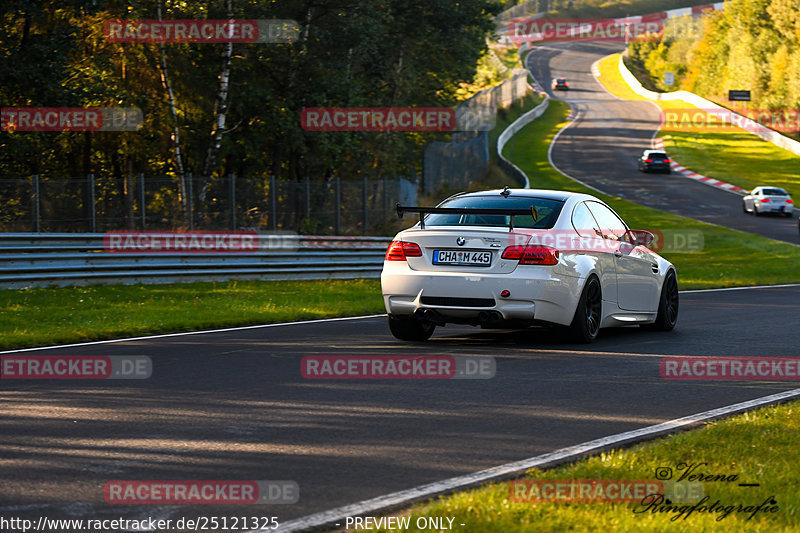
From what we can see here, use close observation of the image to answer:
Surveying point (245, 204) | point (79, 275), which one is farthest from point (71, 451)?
point (245, 204)

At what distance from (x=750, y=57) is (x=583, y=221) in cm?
9015

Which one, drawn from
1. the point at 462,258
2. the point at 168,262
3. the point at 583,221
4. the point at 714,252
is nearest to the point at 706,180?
the point at 714,252

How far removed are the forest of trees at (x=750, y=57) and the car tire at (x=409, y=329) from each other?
256 feet

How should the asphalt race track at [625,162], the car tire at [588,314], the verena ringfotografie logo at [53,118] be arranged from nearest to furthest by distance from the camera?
the car tire at [588,314] → the verena ringfotografie logo at [53,118] → the asphalt race track at [625,162]

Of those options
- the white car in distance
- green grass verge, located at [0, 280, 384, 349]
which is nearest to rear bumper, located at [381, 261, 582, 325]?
green grass verge, located at [0, 280, 384, 349]

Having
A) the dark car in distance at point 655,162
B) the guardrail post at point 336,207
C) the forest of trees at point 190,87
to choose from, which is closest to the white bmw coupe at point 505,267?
the forest of trees at point 190,87

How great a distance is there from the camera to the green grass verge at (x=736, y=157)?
5984 cm

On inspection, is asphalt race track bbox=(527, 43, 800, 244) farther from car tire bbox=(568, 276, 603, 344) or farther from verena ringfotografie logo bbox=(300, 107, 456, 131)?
car tire bbox=(568, 276, 603, 344)

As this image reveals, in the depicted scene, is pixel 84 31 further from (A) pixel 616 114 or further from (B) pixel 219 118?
(A) pixel 616 114

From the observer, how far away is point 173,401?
8.13 metres

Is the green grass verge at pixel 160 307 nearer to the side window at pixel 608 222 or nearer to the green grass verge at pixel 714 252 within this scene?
the side window at pixel 608 222

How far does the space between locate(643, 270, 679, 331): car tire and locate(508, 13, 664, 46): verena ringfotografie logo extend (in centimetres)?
13770

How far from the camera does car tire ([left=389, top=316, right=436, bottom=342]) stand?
11.6 meters

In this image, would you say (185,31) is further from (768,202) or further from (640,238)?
(768,202)
